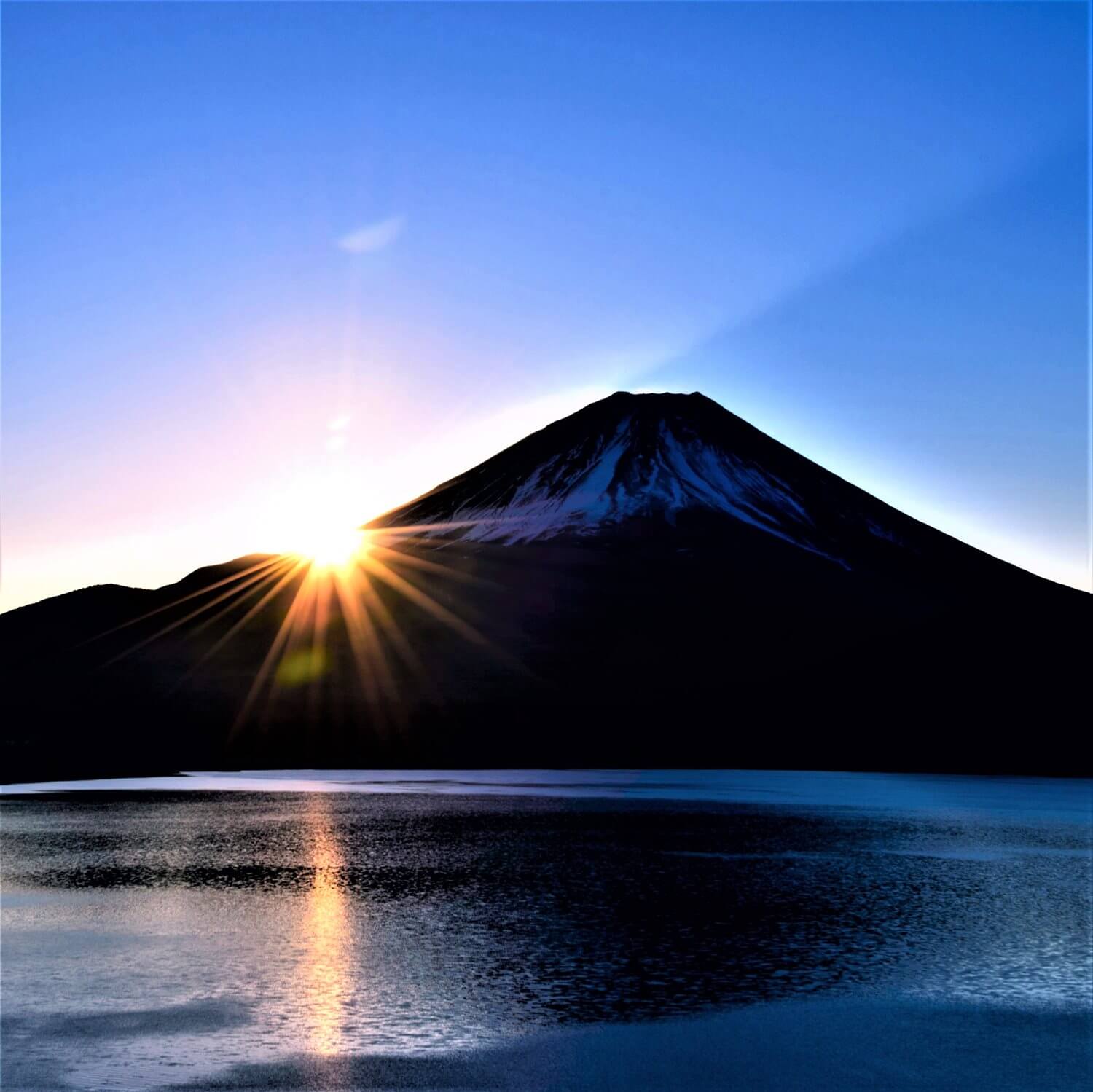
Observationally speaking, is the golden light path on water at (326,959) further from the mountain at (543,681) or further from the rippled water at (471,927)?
the mountain at (543,681)

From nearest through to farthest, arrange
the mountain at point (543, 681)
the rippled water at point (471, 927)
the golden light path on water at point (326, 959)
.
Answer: the golden light path on water at point (326, 959)
the rippled water at point (471, 927)
the mountain at point (543, 681)

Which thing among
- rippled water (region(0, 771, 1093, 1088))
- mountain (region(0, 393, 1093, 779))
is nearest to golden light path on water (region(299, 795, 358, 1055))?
rippled water (region(0, 771, 1093, 1088))

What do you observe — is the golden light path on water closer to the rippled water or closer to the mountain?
the rippled water

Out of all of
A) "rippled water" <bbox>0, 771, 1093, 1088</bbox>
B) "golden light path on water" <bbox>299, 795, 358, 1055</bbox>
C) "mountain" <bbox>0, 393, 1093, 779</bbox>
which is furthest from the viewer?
"mountain" <bbox>0, 393, 1093, 779</bbox>

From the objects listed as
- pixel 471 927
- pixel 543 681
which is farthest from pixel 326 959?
pixel 543 681

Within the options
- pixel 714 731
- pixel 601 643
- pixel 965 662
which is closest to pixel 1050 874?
pixel 714 731

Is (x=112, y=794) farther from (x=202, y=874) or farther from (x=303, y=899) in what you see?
(x=303, y=899)

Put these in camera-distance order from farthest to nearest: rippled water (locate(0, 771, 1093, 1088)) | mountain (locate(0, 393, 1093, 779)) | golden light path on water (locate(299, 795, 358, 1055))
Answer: mountain (locate(0, 393, 1093, 779)) < rippled water (locate(0, 771, 1093, 1088)) < golden light path on water (locate(299, 795, 358, 1055))

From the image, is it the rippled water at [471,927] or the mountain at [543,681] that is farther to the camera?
the mountain at [543,681]

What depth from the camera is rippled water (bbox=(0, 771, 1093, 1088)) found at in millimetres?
18938

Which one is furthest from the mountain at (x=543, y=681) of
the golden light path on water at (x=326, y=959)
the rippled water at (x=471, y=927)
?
the golden light path on water at (x=326, y=959)

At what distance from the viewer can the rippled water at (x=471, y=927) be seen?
1894 centimetres

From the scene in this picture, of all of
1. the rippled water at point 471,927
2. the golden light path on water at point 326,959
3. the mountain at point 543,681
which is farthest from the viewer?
the mountain at point 543,681

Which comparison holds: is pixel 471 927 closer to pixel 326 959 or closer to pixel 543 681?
pixel 326 959
